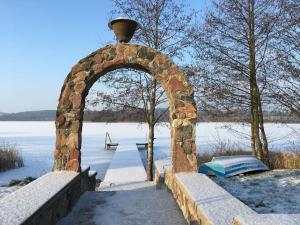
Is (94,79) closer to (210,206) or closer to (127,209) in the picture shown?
(127,209)

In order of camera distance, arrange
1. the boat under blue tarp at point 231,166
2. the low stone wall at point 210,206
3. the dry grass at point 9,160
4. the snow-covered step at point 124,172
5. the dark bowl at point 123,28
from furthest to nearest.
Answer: the dry grass at point 9,160 → the boat under blue tarp at point 231,166 → the snow-covered step at point 124,172 → the dark bowl at point 123,28 → the low stone wall at point 210,206

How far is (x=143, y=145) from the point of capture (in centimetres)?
2367

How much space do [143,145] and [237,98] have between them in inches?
473

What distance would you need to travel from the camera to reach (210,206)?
Result: 4.09 m

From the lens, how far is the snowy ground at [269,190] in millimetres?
6957

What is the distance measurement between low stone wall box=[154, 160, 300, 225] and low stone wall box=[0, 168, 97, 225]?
1762mm

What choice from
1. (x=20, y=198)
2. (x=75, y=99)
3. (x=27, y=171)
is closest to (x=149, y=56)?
(x=75, y=99)

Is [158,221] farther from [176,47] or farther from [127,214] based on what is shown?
[176,47]

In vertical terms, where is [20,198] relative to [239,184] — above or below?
above

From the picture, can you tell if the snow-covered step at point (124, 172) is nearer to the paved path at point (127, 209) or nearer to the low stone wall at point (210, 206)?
the paved path at point (127, 209)

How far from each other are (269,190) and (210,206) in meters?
4.87

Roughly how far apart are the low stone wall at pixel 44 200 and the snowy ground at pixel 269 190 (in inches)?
134

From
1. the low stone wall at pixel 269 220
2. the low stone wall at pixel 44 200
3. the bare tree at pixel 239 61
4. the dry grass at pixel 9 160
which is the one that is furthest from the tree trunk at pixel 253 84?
the low stone wall at pixel 269 220

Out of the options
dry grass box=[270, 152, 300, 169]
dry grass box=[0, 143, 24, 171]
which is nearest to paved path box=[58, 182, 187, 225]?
dry grass box=[270, 152, 300, 169]
